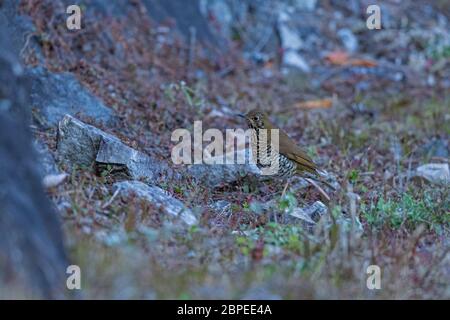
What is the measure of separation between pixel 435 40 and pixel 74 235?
10.8 m

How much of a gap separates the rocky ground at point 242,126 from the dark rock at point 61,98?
0.02 meters

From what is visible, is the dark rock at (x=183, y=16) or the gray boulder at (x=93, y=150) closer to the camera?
the gray boulder at (x=93, y=150)

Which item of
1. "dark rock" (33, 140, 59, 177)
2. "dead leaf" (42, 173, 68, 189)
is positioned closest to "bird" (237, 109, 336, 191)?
"dark rock" (33, 140, 59, 177)

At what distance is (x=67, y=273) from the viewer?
14.6ft

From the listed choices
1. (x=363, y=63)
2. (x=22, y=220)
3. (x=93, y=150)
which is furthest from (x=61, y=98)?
(x=363, y=63)

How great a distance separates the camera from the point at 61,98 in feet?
27.2

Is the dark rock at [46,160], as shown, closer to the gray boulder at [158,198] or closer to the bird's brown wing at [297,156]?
the gray boulder at [158,198]

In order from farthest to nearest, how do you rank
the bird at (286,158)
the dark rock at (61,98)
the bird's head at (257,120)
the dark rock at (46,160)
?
1. the dark rock at (61,98)
2. the bird's head at (257,120)
3. the bird at (286,158)
4. the dark rock at (46,160)

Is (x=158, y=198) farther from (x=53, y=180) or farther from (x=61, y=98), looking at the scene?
(x=61, y=98)

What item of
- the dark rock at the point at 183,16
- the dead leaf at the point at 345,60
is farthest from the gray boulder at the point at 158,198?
the dead leaf at the point at 345,60

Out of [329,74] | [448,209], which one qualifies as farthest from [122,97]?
[329,74]

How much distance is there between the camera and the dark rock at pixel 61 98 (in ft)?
26.6

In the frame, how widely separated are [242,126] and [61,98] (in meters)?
2.46

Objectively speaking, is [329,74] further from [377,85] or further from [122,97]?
[122,97]
